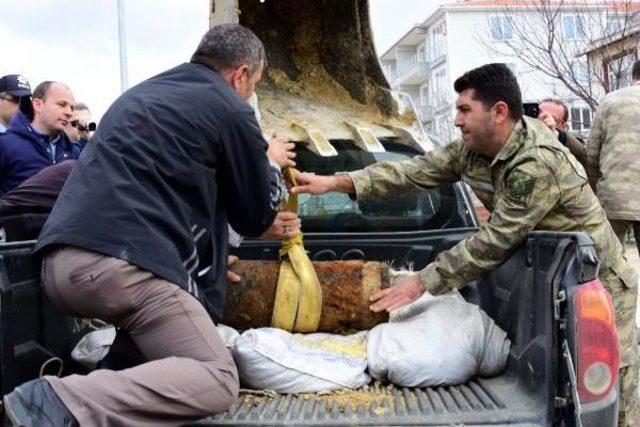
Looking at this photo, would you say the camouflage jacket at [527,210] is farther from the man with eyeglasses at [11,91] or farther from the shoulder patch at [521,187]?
the man with eyeglasses at [11,91]

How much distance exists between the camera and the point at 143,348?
2479mm

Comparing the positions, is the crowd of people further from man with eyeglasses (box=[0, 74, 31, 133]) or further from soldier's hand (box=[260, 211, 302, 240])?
man with eyeglasses (box=[0, 74, 31, 133])

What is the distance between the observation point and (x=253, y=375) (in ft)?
9.12

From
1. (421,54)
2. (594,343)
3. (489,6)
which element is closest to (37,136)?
(594,343)

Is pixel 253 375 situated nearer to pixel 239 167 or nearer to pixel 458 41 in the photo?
pixel 239 167

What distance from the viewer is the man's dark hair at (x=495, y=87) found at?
3.26m

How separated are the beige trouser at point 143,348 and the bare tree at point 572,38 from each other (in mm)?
11049

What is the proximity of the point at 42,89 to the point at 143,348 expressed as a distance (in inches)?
116

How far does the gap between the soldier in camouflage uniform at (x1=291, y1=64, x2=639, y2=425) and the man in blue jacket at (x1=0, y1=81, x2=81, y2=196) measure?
6.66ft

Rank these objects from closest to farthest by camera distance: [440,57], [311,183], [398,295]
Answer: [398,295] < [311,183] < [440,57]

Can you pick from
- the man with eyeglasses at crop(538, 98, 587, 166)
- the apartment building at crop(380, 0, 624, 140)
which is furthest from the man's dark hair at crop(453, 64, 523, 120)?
the apartment building at crop(380, 0, 624, 140)

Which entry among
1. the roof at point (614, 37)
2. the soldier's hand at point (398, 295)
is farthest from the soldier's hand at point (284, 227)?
the roof at point (614, 37)

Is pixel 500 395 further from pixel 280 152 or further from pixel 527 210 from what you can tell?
pixel 280 152

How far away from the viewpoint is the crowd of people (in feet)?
7.64
